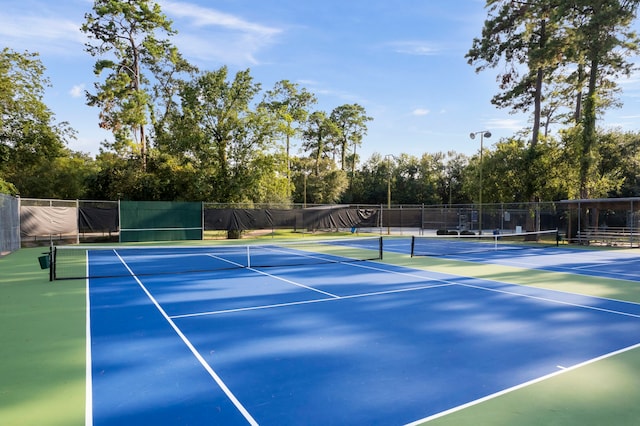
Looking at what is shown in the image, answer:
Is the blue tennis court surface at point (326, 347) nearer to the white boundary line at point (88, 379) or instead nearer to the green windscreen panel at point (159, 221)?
the white boundary line at point (88, 379)

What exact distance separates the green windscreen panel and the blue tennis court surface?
1391 cm

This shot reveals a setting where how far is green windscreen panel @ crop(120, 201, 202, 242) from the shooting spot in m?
23.0

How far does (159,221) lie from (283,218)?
7.89 metres

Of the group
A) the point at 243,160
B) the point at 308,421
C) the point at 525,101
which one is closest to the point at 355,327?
the point at 308,421

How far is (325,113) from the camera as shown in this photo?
2430 inches

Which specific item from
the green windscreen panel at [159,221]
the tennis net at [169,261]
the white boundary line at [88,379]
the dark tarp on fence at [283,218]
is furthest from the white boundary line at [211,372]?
the dark tarp on fence at [283,218]

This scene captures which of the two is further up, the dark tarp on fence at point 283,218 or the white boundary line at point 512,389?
the dark tarp on fence at point 283,218

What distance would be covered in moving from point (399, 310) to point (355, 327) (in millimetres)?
1516

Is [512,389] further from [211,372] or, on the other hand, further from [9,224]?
[9,224]

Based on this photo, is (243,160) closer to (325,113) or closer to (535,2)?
(535,2)

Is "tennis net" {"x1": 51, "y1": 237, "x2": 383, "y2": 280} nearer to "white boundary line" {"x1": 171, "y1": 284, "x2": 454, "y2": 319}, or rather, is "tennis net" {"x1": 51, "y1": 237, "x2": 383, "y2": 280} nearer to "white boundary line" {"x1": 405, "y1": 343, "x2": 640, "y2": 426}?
"white boundary line" {"x1": 171, "y1": 284, "x2": 454, "y2": 319}

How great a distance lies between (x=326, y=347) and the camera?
5.69 meters

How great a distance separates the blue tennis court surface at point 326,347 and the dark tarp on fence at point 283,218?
15.5 m

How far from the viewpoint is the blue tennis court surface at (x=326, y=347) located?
399 centimetres
